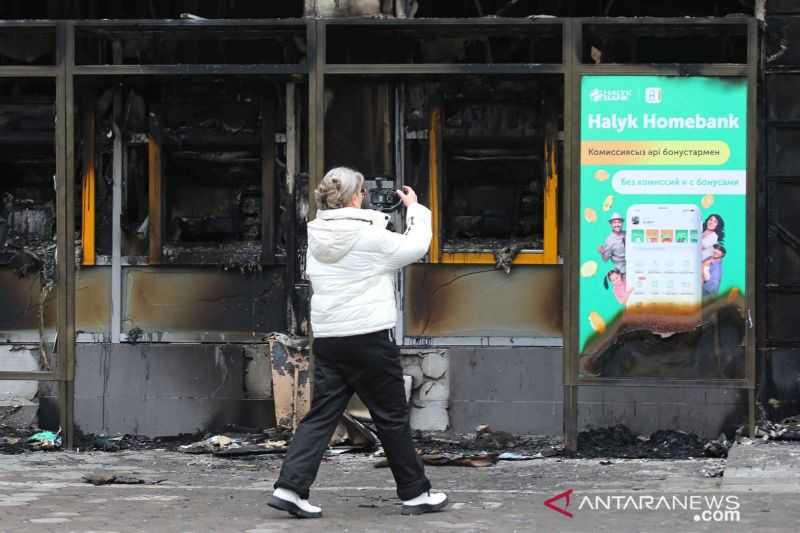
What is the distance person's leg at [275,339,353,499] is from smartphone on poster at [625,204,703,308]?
9.05 feet

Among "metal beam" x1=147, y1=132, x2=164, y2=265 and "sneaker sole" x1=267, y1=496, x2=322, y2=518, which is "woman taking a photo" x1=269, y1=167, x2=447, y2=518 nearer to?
"sneaker sole" x1=267, y1=496, x2=322, y2=518

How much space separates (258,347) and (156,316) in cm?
76

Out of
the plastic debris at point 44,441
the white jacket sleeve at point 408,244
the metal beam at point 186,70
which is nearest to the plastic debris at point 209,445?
the plastic debris at point 44,441

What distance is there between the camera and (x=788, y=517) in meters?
7.73

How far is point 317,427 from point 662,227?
3156 millimetres

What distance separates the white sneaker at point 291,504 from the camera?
7.72 meters

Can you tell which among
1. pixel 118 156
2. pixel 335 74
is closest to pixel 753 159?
pixel 335 74

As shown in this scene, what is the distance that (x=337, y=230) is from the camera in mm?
7762

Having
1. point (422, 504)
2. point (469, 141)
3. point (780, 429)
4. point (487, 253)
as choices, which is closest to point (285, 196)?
point (469, 141)

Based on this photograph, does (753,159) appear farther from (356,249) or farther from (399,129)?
(356,249)

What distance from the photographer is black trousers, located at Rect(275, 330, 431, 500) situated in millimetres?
7699

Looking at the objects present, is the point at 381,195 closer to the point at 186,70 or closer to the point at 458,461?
the point at 186,70

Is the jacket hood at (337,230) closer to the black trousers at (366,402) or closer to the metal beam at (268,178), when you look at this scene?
the black trousers at (366,402)

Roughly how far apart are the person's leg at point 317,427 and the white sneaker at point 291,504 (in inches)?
1.1
